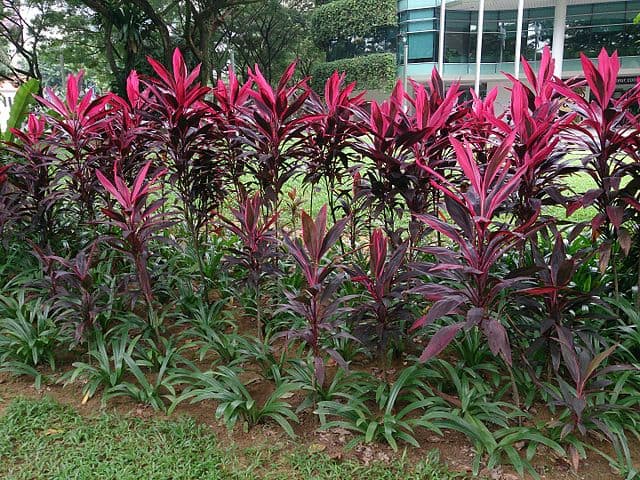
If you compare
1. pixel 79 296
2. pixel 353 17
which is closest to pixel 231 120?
pixel 79 296

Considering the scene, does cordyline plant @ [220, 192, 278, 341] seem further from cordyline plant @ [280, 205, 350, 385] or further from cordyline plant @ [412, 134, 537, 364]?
cordyline plant @ [412, 134, 537, 364]

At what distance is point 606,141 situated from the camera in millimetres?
2350

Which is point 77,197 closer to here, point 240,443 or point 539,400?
point 240,443

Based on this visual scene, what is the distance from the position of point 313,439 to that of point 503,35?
3109 centimetres

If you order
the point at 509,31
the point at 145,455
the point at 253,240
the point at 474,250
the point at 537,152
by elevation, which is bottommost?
the point at 145,455

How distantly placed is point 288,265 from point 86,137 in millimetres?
1459

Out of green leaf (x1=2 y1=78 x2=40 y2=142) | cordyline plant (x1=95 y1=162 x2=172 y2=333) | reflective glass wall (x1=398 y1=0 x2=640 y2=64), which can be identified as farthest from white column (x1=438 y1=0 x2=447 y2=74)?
A: cordyline plant (x1=95 y1=162 x2=172 y2=333)

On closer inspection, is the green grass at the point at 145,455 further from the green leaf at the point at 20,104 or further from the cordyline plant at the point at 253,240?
the green leaf at the point at 20,104

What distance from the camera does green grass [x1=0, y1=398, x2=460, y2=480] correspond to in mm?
2039

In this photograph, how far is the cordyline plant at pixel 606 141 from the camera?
2277 millimetres

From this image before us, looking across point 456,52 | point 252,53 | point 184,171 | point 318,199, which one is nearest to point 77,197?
point 184,171

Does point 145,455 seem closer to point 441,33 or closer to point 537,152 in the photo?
point 537,152

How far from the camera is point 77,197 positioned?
3.11m

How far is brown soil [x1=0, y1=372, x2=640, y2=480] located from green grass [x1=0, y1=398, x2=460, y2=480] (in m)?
0.05
